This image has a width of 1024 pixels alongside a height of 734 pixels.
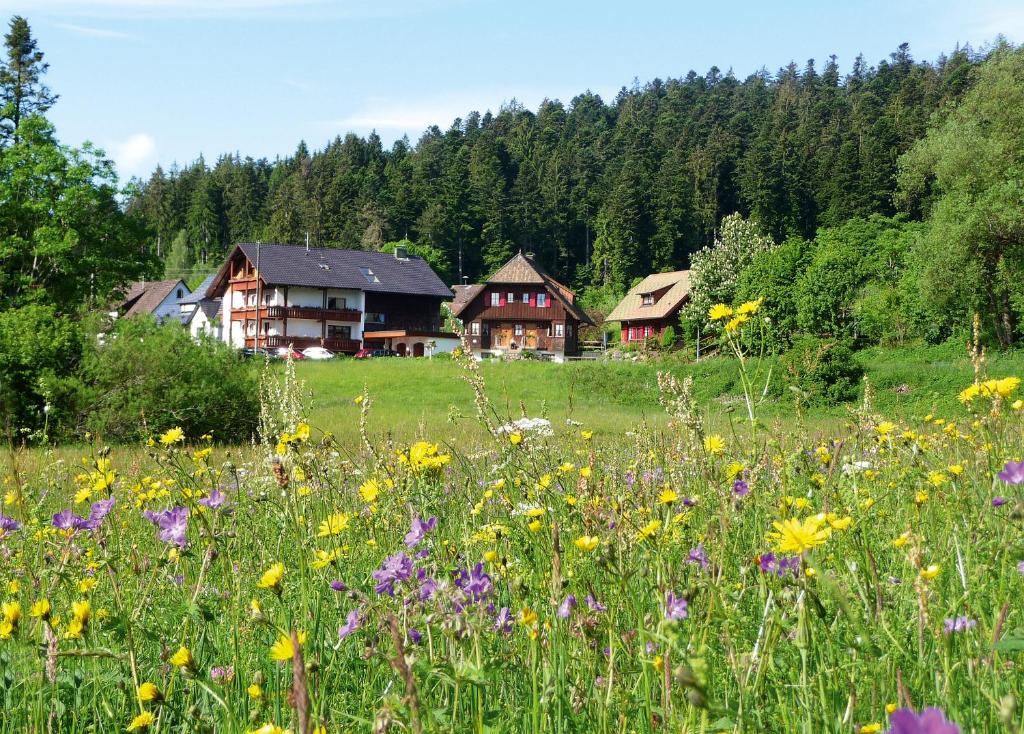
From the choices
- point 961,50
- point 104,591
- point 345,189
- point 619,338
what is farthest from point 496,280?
point 961,50

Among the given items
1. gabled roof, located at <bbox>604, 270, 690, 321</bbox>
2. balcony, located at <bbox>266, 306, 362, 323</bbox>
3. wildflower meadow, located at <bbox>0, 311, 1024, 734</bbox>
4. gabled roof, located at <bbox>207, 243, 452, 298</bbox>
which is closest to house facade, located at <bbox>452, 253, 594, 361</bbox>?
gabled roof, located at <bbox>207, 243, 452, 298</bbox>

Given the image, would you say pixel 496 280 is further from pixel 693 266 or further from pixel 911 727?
pixel 911 727

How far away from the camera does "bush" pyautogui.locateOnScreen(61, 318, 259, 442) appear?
49.2ft

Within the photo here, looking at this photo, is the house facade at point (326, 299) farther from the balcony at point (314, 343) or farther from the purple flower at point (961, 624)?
the purple flower at point (961, 624)

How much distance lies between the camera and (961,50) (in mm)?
102938

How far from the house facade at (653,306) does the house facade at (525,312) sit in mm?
3296

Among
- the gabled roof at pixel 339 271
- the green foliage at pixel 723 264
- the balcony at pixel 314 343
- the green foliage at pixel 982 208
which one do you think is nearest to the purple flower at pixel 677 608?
the green foliage at pixel 982 208

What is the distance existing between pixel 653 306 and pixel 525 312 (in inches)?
340

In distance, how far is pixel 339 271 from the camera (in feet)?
190

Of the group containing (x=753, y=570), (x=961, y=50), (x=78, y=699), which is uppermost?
(x=961, y=50)

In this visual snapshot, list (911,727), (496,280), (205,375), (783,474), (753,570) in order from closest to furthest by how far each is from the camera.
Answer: (911,727) → (753,570) → (783,474) → (205,375) → (496,280)

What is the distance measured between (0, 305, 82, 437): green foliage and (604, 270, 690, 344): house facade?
43.7 meters

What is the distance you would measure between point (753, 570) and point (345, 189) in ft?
332

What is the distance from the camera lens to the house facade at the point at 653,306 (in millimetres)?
58406
